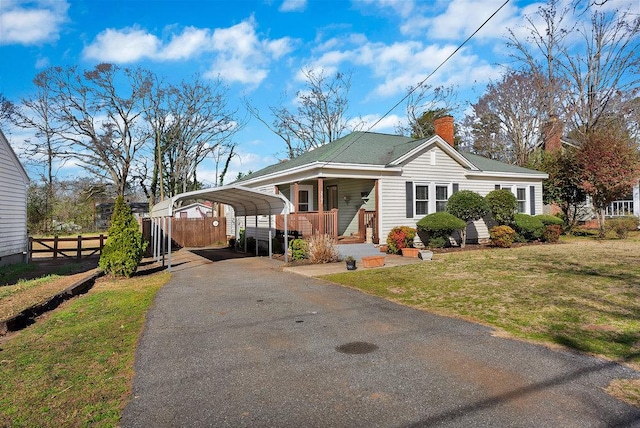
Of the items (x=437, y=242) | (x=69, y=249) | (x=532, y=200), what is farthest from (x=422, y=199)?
(x=69, y=249)

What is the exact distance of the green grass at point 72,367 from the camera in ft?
10.9

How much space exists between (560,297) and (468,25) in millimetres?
6214

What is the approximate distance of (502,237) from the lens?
16.1 metres

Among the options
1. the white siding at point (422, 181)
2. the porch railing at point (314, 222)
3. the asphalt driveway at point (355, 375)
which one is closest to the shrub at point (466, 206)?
the white siding at point (422, 181)

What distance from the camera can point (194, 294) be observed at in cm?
869

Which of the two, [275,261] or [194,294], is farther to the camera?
[275,261]

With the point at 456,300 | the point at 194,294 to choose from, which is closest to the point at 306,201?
the point at 194,294

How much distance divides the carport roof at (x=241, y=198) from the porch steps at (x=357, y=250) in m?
2.57

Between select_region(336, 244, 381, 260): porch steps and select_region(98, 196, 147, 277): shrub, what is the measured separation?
6.65m

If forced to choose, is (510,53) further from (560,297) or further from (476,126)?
(560,297)

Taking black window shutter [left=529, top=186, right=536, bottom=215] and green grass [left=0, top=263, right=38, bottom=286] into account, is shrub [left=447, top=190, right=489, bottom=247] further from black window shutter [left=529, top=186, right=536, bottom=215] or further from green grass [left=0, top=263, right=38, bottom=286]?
green grass [left=0, top=263, right=38, bottom=286]

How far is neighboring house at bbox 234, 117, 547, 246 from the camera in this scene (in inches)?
584

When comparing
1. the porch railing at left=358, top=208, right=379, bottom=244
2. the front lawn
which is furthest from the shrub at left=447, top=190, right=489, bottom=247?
the porch railing at left=358, top=208, right=379, bottom=244

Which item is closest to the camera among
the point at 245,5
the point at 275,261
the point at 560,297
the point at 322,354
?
the point at 322,354
